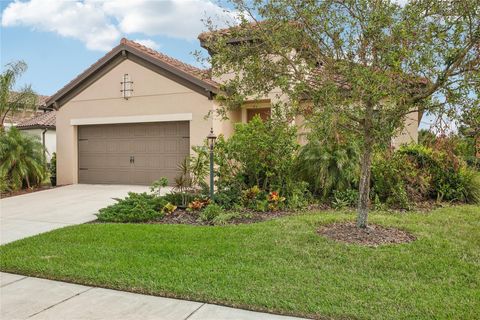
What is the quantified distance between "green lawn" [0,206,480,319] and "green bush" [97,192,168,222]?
0.91 m

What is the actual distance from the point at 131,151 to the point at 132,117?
1.18 metres

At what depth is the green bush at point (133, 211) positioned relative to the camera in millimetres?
7707

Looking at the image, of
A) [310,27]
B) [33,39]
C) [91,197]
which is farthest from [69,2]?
[310,27]

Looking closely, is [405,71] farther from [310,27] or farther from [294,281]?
[294,281]

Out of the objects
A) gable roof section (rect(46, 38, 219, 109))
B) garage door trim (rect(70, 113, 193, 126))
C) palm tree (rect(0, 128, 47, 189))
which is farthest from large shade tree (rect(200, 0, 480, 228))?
palm tree (rect(0, 128, 47, 189))

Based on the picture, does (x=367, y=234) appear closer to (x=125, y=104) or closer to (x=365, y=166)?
(x=365, y=166)

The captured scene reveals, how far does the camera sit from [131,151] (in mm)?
13094

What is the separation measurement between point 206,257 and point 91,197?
22.6 ft

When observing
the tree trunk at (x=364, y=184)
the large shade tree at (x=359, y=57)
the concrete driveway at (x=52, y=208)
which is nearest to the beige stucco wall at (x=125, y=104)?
the concrete driveway at (x=52, y=208)

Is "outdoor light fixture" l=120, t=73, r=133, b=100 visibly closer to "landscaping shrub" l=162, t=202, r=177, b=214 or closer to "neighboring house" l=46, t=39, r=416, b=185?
"neighboring house" l=46, t=39, r=416, b=185

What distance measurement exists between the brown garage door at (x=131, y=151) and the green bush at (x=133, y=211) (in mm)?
4156

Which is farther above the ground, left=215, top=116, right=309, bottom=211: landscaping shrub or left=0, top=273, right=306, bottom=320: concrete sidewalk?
left=215, top=116, right=309, bottom=211: landscaping shrub

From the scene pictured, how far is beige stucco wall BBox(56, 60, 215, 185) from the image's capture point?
12.1m

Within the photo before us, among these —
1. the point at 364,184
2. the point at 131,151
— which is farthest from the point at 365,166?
the point at 131,151
